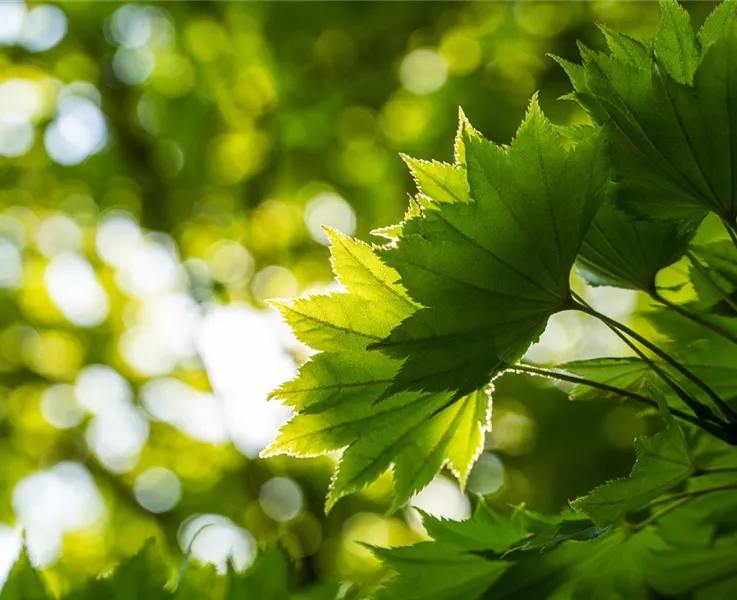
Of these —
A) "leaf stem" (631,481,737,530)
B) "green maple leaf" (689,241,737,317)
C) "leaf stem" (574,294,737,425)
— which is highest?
"green maple leaf" (689,241,737,317)

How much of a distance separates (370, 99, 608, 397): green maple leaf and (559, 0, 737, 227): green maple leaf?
0.04 m

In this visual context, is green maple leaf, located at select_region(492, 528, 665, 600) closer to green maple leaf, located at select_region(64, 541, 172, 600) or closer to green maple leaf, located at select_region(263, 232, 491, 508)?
green maple leaf, located at select_region(263, 232, 491, 508)

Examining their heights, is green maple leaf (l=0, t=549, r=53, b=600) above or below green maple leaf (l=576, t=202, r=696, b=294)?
below

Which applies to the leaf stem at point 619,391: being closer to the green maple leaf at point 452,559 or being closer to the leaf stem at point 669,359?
the leaf stem at point 669,359

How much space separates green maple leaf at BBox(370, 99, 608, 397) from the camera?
1.56ft

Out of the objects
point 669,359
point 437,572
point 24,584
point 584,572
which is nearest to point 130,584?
point 24,584

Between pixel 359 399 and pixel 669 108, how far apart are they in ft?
0.91

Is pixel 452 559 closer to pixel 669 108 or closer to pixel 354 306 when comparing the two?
pixel 354 306

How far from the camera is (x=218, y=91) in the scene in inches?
150

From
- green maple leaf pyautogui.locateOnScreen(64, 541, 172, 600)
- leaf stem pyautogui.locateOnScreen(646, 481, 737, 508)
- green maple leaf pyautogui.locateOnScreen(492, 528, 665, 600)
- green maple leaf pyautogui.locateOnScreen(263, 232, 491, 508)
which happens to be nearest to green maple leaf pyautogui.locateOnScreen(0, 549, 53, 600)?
green maple leaf pyautogui.locateOnScreen(64, 541, 172, 600)

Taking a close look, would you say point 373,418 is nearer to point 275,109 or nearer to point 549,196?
point 549,196

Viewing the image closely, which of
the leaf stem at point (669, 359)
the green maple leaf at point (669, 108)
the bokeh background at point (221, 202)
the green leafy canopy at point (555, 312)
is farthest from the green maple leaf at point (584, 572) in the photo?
the bokeh background at point (221, 202)

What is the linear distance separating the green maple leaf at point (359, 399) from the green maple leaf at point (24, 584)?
36cm

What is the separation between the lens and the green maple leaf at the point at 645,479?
0.45 metres
